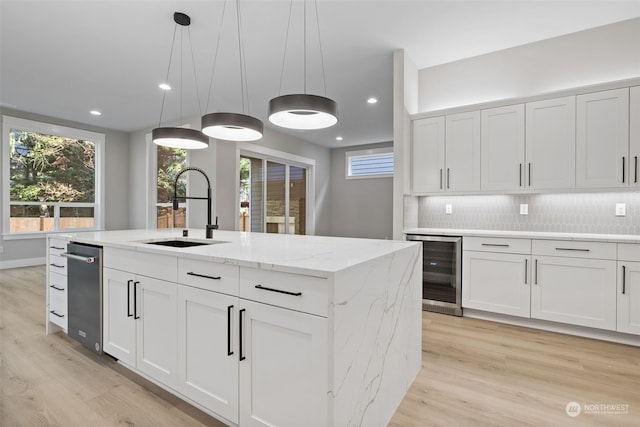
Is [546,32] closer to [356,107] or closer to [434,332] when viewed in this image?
[356,107]

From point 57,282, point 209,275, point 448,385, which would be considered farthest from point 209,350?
point 57,282

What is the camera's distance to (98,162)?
6484 mm

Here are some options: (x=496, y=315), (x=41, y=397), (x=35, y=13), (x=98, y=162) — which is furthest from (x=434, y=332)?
(x=98, y=162)

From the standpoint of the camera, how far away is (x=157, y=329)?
1.80 m

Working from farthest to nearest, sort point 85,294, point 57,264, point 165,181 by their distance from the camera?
point 165,181 < point 57,264 < point 85,294

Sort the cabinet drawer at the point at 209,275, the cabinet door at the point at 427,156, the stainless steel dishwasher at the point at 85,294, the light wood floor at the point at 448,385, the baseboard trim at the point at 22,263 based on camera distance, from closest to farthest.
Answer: the cabinet drawer at the point at 209,275, the light wood floor at the point at 448,385, the stainless steel dishwasher at the point at 85,294, the cabinet door at the point at 427,156, the baseboard trim at the point at 22,263

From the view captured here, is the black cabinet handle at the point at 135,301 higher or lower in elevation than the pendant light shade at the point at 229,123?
lower

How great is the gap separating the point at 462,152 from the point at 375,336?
2.71 m

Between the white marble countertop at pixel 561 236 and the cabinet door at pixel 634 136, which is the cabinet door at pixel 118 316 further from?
the cabinet door at pixel 634 136

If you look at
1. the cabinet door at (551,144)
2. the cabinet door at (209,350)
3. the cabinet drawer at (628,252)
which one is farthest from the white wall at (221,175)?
the cabinet drawer at (628,252)

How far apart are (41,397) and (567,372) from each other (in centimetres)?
337

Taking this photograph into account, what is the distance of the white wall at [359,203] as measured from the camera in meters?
7.58

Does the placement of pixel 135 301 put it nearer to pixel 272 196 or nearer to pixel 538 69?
pixel 538 69

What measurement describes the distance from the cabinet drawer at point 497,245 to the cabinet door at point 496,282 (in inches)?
1.6
